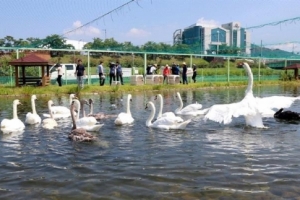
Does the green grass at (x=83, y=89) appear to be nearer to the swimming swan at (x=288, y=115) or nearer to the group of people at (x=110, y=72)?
the group of people at (x=110, y=72)

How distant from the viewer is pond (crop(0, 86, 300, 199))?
6.07 m

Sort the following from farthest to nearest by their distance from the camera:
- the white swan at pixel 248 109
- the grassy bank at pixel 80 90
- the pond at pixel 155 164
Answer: the grassy bank at pixel 80 90 → the white swan at pixel 248 109 → the pond at pixel 155 164

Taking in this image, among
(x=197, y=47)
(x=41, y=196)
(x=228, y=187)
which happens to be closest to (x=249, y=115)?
(x=228, y=187)

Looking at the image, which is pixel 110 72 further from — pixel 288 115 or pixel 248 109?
pixel 248 109

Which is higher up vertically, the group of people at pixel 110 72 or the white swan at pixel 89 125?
the group of people at pixel 110 72

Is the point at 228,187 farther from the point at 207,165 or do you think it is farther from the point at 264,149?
the point at 264,149

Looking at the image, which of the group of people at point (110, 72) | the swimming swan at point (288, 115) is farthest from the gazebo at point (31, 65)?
the swimming swan at point (288, 115)

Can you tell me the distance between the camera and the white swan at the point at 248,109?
34.9 feet

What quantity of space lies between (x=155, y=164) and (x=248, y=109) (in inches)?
176

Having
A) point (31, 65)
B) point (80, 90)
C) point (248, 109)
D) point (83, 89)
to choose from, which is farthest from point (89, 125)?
point (31, 65)

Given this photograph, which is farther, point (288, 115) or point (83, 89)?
point (83, 89)

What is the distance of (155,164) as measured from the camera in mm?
7551

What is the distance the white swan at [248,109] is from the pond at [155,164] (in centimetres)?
35

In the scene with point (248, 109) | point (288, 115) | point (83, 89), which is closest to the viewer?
point (248, 109)
